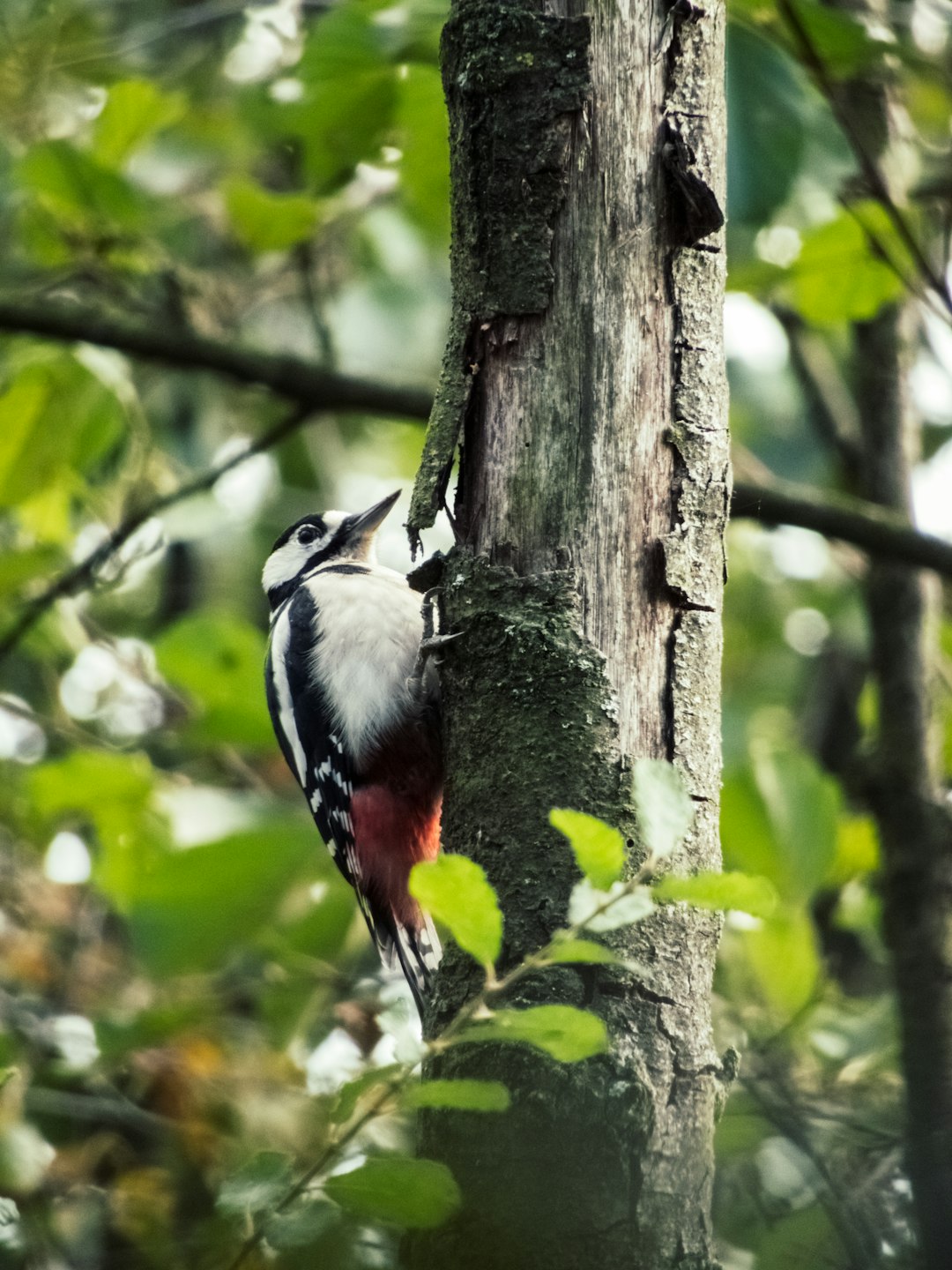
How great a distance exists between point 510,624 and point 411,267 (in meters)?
3.45

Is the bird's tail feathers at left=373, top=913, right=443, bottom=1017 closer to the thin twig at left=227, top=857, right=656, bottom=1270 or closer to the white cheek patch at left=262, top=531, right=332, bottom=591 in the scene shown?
the white cheek patch at left=262, top=531, right=332, bottom=591

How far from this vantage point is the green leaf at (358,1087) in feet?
4.45

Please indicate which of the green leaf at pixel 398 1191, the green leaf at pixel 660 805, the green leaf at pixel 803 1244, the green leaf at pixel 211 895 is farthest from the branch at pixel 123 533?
the green leaf at pixel 398 1191

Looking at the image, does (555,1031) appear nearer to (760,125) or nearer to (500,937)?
(500,937)

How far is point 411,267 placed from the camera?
5.21 metres

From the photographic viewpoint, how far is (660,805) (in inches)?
55.0

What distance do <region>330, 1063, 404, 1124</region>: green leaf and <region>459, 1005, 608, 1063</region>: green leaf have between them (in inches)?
3.1

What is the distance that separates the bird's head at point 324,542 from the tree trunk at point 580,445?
7.27 ft

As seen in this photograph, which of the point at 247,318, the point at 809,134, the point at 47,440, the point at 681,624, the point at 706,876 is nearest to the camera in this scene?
the point at 706,876

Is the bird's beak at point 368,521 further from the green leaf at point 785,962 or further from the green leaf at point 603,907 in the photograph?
the green leaf at point 603,907

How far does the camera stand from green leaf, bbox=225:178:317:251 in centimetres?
384

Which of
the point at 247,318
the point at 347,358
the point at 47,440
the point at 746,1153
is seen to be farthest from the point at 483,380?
the point at 247,318

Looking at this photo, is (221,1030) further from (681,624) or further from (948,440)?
(948,440)

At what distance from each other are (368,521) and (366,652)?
74cm
